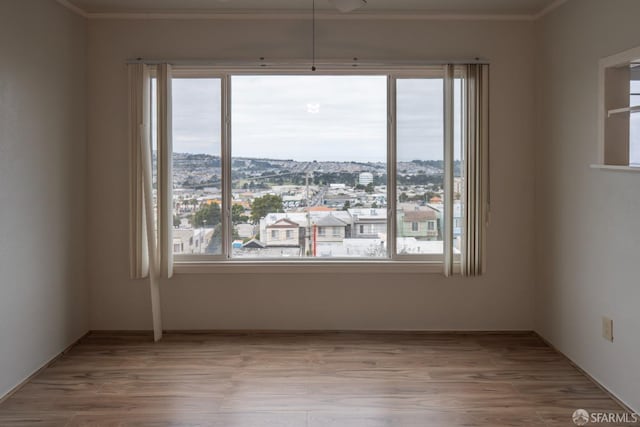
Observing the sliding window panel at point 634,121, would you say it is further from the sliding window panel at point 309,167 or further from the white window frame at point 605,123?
the sliding window panel at point 309,167

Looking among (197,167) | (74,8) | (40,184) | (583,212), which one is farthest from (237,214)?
(583,212)

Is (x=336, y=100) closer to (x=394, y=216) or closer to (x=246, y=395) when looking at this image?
(x=394, y=216)

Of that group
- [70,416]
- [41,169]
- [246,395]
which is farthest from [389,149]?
[70,416]

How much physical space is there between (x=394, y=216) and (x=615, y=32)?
199 cm

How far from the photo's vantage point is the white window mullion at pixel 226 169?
15.1ft

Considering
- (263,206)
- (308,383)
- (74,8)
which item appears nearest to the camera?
(308,383)

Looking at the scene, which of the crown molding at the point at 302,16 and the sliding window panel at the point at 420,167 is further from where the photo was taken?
the sliding window panel at the point at 420,167

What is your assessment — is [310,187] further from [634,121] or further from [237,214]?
[634,121]

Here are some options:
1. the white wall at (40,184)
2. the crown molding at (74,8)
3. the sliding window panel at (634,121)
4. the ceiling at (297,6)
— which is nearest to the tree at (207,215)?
the white wall at (40,184)

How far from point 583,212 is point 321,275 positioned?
1.94 metres

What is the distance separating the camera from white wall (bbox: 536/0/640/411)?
10.7 ft

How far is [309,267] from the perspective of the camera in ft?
15.1

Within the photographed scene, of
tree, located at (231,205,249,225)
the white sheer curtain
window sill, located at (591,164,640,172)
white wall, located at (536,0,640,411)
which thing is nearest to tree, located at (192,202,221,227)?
tree, located at (231,205,249,225)

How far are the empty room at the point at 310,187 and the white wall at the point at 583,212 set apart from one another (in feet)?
0.09
